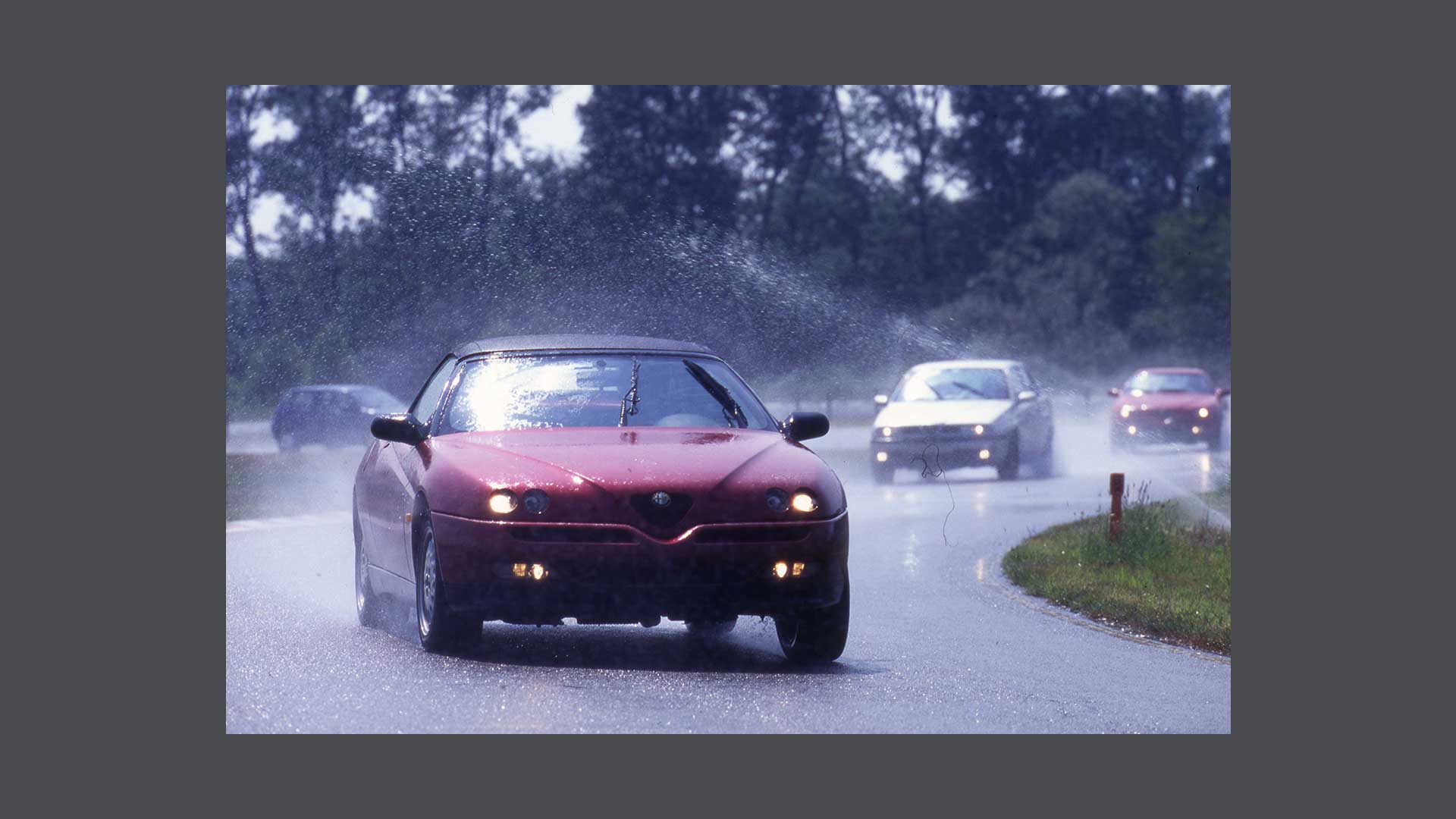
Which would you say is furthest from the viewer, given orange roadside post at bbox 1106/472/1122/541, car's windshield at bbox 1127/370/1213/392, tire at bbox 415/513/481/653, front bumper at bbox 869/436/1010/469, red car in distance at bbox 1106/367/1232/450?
car's windshield at bbox 1127/370/1213/392

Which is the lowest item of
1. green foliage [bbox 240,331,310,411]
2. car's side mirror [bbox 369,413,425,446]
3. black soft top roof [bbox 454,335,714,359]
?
car's side mirror [bbox 369,413,425,446]

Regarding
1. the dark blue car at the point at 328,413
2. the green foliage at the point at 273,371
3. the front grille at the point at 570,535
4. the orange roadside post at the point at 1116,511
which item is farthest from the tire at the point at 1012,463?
the front grille at the point at 570,535

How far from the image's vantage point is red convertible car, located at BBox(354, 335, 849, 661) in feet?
27.8

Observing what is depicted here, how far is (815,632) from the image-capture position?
9344 mm

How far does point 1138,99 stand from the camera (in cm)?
3322

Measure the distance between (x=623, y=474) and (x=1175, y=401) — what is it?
22413 mm

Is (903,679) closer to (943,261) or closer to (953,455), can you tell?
(953,455)

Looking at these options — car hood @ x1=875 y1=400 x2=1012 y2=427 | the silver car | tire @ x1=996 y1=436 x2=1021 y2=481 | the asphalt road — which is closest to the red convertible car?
the asphalt road

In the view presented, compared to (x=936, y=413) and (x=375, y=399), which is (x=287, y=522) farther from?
→ (x=936, y=413)

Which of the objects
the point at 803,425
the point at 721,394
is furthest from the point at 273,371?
the point at 803,425

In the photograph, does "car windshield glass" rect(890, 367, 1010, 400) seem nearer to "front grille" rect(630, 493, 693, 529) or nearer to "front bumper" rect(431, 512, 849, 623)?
"front bumper" rect(431, 512, 849, 623)

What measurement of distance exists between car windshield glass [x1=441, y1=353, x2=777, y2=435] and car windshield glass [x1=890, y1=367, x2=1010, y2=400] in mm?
9467

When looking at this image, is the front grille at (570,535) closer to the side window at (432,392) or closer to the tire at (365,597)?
the side window at (432,392)

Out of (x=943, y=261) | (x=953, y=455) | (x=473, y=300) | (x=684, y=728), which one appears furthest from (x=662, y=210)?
(x=943, y=261)
